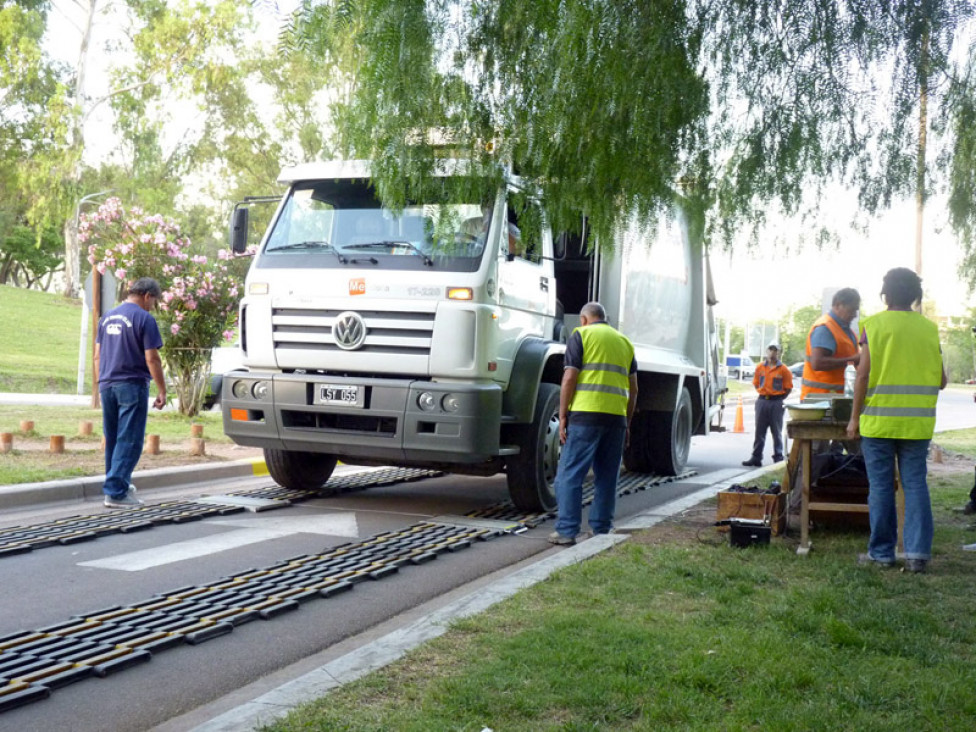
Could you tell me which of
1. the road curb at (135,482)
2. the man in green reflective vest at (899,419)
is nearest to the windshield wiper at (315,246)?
the road curb at (135,482)

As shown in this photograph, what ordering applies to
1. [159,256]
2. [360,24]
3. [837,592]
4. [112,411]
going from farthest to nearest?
[159,256] < [112,411] < [837,592] < [360,24]

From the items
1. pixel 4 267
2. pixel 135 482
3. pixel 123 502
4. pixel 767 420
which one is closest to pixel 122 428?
pixel 123 502

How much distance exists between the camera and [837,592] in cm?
554

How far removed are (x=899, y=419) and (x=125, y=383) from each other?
575 cm

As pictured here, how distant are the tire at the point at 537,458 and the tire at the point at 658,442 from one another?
130 inches

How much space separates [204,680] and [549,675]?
141 cm

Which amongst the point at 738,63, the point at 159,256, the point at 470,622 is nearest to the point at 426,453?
the point at 470,622

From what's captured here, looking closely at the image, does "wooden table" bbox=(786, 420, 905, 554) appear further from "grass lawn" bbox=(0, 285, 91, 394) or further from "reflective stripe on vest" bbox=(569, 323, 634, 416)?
"grass lawn" bbox=(0, 285, 91, 394)

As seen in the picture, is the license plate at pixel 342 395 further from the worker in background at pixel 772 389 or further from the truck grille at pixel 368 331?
the worker in background at pixel 772 389

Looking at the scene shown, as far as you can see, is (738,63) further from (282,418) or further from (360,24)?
(282,418)

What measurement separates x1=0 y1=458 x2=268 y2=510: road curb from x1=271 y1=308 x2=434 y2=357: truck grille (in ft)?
7.28

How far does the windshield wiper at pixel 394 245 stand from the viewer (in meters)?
8.19

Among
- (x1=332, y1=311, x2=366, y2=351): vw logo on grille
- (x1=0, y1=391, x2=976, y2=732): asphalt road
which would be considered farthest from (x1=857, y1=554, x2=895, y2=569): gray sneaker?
(x1=332, y1=311, x2=366, y2=351): vw logo on grille

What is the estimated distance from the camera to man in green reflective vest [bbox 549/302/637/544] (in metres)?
7.65
